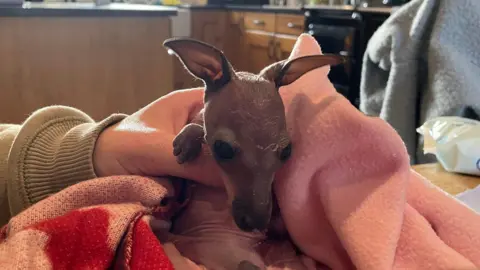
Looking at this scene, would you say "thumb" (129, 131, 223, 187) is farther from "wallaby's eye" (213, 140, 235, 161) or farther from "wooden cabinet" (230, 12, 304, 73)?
"wooden cabinet" (230, 12, 304, 73)

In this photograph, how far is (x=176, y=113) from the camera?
0.63 meters

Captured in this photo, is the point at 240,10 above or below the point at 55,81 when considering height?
above

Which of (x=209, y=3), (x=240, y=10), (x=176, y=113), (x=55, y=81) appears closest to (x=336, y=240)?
(x=176, y=113)

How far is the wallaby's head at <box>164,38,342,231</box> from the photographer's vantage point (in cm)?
48

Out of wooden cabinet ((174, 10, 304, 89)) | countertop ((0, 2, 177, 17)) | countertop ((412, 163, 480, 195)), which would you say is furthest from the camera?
wooden cabinet ((174, 10, 304, 89))

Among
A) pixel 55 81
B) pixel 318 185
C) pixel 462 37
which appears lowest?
pixel 55 81

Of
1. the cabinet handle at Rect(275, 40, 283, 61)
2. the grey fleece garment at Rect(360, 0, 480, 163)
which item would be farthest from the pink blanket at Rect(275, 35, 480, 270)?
the cabinet handle at Rect(275, 40, 283, 61)

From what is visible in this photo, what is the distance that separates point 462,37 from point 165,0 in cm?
297

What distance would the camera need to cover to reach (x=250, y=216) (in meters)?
0.47

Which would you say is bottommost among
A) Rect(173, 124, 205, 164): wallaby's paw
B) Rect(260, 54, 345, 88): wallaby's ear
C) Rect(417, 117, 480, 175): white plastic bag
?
Rect(417, 117, 480, 175): white plastic bag

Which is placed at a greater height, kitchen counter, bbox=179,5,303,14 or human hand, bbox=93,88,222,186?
kitchen counter, bbox=179,5,303,14

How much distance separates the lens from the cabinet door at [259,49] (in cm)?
305

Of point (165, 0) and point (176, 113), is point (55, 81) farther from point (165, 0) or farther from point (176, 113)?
point (165, 0)

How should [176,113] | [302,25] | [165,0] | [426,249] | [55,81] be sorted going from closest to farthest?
1. [426,249]
2. [176,113]
3. [55,81]
4. [302,25]
5. [165,0]
